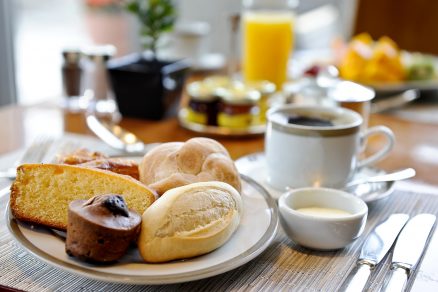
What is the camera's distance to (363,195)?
0.92 m

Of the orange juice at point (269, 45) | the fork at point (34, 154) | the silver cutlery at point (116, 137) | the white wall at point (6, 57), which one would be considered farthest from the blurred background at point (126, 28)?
the fork at point (34, 154)

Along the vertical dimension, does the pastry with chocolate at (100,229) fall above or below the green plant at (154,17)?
below

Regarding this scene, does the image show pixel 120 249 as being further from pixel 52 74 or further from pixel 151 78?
pixel 52 74

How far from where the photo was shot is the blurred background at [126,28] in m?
2.64

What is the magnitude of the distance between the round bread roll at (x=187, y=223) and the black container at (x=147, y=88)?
2.40 ft

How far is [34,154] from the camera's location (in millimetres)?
1039

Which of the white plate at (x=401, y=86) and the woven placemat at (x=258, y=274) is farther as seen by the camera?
the white plate at (x=401, y=86)

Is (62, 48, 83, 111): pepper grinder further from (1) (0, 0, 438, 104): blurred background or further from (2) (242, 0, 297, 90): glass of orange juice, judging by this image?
(2) (242, 0, 297, 90): glass of orange juice

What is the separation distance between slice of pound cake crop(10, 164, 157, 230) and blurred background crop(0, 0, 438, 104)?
948 mm

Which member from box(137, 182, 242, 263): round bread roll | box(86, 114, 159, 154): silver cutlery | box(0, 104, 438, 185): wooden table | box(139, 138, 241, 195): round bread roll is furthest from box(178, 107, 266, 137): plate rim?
box(137, 182, 242, 263): round bread roll

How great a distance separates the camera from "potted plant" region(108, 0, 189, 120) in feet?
4.60

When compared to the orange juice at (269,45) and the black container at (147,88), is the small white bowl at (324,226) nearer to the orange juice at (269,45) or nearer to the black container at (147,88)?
the black container at (147,88)

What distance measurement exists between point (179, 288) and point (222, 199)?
0.12 metres

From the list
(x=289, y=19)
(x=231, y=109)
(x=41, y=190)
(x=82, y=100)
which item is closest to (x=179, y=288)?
(x=41, y=190)
